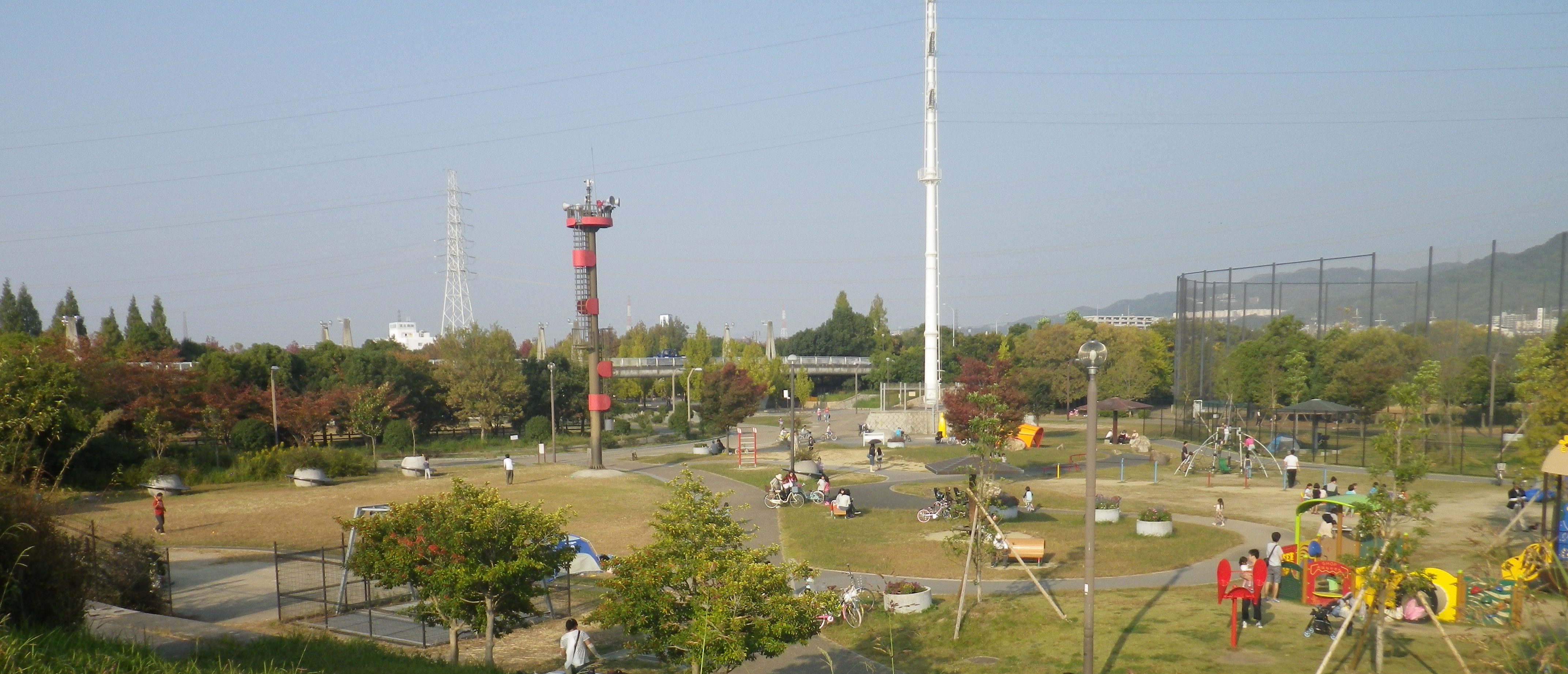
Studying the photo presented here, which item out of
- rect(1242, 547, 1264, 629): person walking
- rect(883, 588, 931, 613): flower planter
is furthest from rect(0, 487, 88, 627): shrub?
rect(1242, 547, 1264, 629): person walking

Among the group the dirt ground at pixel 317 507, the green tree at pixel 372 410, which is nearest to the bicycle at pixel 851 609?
the dirt ground at pixel 317 507

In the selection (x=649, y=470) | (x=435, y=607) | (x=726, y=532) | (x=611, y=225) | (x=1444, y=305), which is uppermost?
(x=611, y=225)

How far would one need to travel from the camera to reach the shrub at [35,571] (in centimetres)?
772

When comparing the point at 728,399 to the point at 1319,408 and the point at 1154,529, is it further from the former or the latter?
the point at 1154,529

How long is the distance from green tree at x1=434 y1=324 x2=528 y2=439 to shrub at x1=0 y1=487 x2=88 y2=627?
4849 centimetres

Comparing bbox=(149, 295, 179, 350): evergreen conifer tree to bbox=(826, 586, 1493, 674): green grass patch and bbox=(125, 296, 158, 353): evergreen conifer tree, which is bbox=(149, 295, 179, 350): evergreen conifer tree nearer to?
bbox=(125, 296, 158, 353): evergreen conifer tree

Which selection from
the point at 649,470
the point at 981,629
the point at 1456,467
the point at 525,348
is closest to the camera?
the point at 981,629

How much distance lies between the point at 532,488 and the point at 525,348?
74.0 meters

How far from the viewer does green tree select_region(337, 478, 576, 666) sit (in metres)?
11.8

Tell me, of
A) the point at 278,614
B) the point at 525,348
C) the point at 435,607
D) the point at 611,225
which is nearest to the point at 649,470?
the point at 611,225

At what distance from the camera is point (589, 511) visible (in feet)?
98.2

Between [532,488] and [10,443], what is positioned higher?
[10,443]

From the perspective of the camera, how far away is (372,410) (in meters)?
47.2

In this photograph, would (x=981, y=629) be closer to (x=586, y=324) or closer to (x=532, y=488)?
(x=532, y=488)
